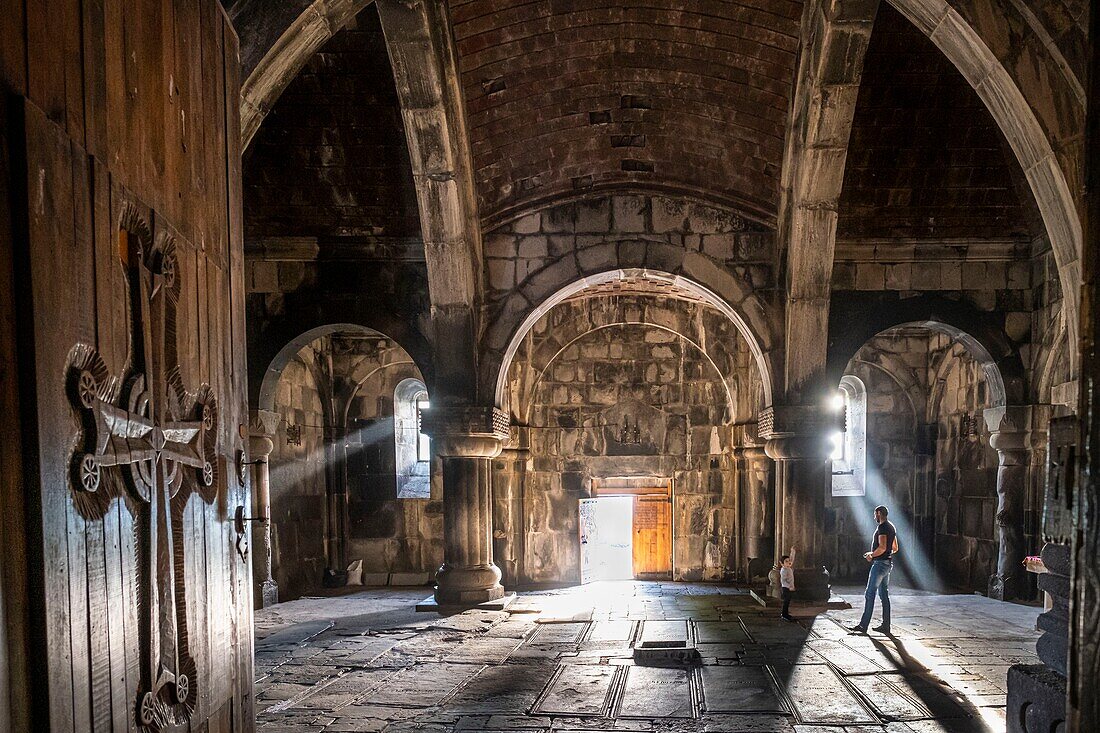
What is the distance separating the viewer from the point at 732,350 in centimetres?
1242

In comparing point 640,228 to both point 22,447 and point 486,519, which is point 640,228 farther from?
point 22,447

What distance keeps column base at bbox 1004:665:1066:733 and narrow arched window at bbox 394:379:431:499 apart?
1054 centimetres

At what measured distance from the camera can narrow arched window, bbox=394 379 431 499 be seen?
13172 mm

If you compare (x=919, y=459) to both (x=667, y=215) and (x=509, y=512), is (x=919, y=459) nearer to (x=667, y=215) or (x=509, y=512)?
(x=509, y=512)

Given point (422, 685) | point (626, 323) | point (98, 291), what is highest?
point (98, 291)

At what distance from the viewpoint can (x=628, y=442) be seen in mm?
13375

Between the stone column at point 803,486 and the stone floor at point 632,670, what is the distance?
1.74ft

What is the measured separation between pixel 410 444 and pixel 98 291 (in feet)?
39.4

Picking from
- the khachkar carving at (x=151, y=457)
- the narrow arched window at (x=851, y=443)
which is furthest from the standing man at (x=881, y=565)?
the khachkar carving at (x=151, y=457)

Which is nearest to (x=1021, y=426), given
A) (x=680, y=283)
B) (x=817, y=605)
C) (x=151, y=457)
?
(x=817, y=605)

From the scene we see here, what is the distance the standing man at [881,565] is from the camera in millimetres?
7328

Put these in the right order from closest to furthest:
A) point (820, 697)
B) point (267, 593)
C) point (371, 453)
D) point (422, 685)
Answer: point (820, 697)
point (422, 685)
point (267, 593)
point (371, 453)

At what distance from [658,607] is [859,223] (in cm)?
532

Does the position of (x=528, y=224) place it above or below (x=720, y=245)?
above
